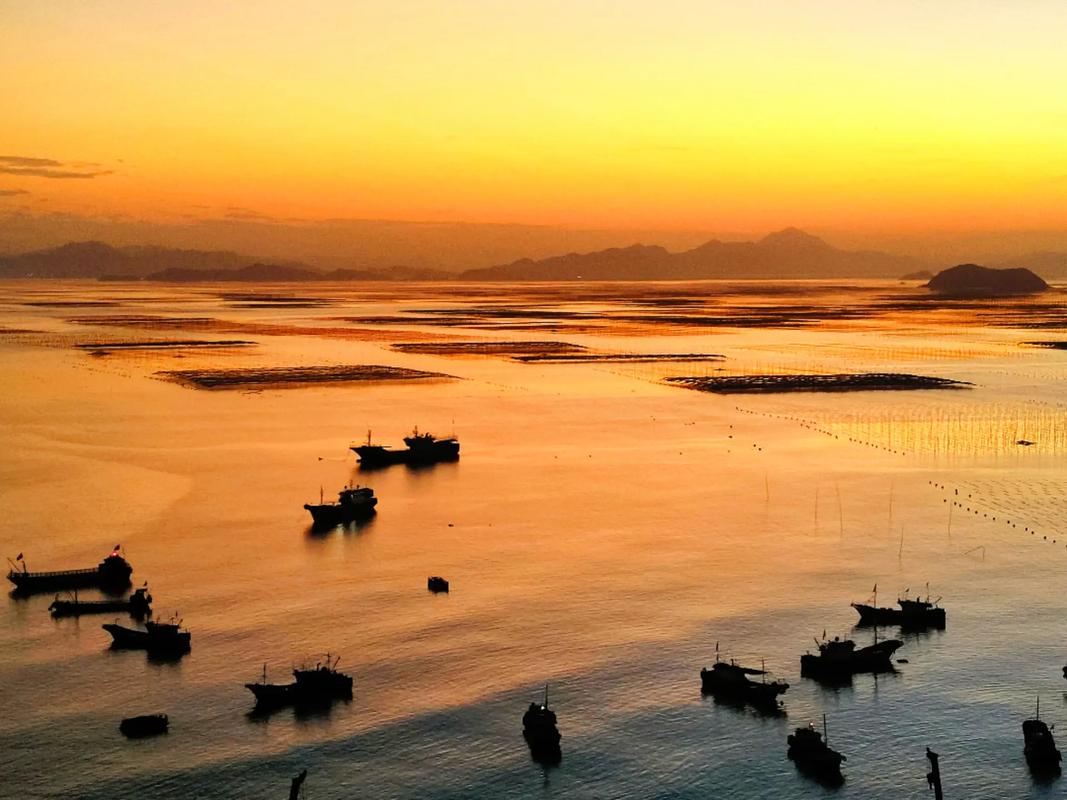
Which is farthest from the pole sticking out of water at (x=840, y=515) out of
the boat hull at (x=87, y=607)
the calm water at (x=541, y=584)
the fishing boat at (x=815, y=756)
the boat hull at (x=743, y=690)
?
the boat hull at (x=87, y=607)

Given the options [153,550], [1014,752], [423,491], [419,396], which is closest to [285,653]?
[153,550]

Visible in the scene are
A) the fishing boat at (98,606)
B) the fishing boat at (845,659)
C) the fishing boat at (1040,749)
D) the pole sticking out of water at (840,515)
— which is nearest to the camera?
the fishing boat at (1040,749)

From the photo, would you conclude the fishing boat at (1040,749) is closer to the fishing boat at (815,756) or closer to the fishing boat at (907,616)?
the fishing boat at (815,756)

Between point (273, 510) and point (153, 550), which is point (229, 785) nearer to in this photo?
point (153, 550)

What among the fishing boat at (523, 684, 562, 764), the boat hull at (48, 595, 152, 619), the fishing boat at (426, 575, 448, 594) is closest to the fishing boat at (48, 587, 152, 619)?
the boat hull at (48, 595, 152, 619)

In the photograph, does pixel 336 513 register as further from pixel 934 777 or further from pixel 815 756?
pixel 934 777

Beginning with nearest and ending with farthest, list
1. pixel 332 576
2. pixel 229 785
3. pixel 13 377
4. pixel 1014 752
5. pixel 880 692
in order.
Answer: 1. pixel 229 785
2. pixel 1014 752
3. pixel 880 692
4. pixel 332 576
5. pixel 13 377

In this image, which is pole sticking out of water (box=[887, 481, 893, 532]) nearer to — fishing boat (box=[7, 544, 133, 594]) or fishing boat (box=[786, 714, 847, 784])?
fishing boat (box=[786, 714, 847, 784])
